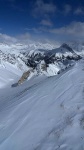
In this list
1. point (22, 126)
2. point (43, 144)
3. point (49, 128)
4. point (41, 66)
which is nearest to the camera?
point (43, 144)

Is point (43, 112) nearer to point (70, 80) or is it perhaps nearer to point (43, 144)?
point (43, 144)

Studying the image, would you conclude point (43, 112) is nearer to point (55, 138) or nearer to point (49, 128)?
point (49, 128)

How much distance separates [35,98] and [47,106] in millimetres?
2315

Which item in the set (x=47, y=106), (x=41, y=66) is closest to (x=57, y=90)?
(x=47, y=106)

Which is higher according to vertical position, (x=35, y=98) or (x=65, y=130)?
(x=35, y=98)

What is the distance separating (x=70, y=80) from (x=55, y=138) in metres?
6.85

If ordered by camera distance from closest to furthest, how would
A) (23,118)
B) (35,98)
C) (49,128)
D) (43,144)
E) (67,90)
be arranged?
(43,144), (49,128), (23,118), (67,90), (35,98)

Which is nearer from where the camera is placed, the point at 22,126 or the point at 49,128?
the point at 49,128

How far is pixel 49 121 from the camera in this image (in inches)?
448

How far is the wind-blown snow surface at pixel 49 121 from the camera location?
9594 millimetres

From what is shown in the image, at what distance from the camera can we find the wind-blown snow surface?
9.59 m

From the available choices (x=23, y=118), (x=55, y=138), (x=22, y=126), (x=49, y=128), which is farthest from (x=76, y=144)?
(x=23, y=118)

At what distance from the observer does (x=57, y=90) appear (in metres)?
15.0

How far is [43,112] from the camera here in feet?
41.4
